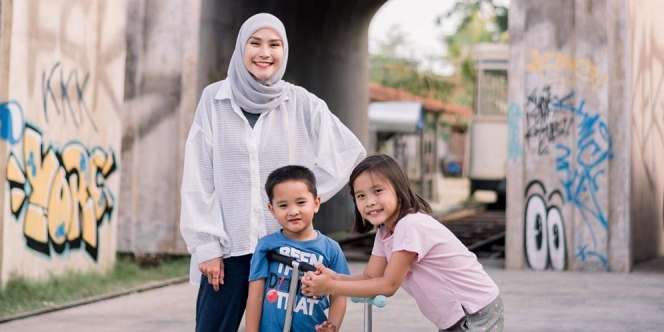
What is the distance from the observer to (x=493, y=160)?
1078 inches

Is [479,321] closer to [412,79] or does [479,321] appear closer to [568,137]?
[568,137]

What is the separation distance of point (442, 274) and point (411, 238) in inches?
8.8

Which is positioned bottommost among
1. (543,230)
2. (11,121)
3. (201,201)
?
(543,230)

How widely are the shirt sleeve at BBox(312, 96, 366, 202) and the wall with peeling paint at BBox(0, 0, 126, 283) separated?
203 inches

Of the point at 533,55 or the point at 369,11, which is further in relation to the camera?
the point at 369,11

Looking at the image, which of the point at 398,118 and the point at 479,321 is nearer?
the point at 479,321

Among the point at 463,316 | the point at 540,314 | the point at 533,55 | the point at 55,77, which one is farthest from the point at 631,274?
the point at 463,316

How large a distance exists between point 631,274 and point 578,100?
1.95 meters

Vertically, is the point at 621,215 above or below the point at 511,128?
below

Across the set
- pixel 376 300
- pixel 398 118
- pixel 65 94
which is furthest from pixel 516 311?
pixel 398 118

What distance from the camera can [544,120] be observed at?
41.5 feet

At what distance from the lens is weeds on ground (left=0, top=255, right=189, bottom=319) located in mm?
9203

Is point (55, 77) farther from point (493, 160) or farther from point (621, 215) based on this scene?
point (493, 160)

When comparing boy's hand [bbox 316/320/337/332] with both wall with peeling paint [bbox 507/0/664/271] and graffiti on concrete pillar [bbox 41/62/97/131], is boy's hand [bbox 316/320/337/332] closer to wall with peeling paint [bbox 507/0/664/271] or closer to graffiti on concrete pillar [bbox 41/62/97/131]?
graffiti on concrete pillar [bbox 41/62/97/131]
